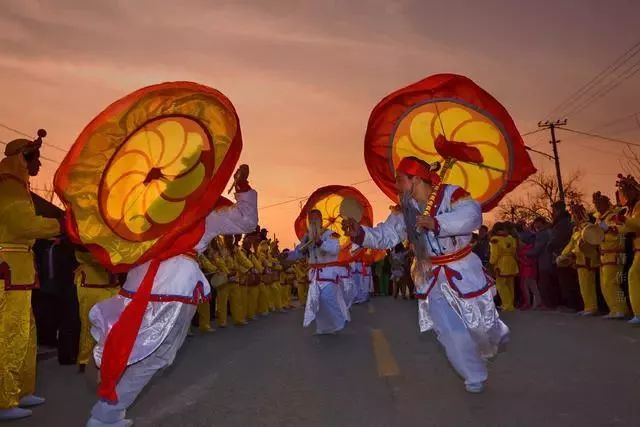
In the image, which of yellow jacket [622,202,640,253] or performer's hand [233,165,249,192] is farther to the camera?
yellow jacket [622,202,640,253]

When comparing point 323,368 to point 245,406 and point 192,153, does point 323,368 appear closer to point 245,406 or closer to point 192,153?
point 245,406

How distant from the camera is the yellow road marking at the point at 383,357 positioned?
7035mm

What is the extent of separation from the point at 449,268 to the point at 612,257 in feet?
24.2

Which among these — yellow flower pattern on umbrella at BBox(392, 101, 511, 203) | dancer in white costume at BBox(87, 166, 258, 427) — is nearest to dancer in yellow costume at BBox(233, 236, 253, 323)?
yellow flower pattern on umbrella at BBox(392, 101, 511, 203)

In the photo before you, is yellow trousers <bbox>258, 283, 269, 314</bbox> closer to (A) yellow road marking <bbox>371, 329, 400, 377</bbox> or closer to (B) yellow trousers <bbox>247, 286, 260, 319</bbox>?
(B) yellow trousers <bbox>247, 286, 260, 319</bbox>

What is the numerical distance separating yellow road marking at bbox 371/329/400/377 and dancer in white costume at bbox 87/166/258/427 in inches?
115

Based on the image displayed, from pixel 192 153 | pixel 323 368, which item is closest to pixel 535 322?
pixel 323 368

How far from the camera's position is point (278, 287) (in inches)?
823

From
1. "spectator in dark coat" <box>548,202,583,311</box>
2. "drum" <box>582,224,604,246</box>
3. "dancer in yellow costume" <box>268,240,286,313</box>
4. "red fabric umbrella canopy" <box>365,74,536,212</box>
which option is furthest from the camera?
"dancer in yellow costume" <box>268,240,286,313</box>

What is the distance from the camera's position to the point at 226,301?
1451 cm

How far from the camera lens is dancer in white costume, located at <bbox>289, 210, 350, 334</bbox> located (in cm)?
1215

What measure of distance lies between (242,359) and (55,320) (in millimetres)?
3426

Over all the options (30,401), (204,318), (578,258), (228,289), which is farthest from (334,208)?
(30,401)

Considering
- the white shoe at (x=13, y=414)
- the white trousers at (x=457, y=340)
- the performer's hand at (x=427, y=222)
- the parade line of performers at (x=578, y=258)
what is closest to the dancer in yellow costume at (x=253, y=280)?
the parade line of performers at (x=578, y=258)
